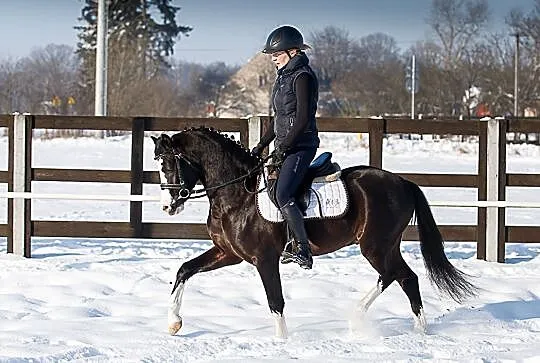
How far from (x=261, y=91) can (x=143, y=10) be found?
96.1 feet

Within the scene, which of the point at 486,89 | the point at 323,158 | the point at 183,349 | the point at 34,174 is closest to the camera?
the point at 183,349

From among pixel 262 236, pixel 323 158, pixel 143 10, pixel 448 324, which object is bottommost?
pixel 448 324

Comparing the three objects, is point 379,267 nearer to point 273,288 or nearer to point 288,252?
point 288,252

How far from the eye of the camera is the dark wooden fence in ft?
33.7

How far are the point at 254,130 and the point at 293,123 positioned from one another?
3.82 meters

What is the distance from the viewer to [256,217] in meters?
6.54

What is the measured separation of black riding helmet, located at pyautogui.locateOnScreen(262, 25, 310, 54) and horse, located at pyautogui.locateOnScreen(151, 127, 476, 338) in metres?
0.77

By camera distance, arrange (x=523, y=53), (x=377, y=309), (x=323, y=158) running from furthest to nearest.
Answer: (x=523, y=53), (x=377, y=309), (x=323, y=158)

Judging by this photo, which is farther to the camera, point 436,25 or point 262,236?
point 436,25

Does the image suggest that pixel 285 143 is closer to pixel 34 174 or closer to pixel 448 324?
pixel 448 324

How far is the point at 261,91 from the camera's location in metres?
88.6

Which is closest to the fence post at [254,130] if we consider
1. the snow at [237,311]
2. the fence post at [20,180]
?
the snow at [237,311]

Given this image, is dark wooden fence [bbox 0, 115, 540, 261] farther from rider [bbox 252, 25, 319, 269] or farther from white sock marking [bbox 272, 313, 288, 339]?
white sock marking [bbox 272, 313, 288, 339]

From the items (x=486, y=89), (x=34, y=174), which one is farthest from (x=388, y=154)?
(x=486, y=89)
